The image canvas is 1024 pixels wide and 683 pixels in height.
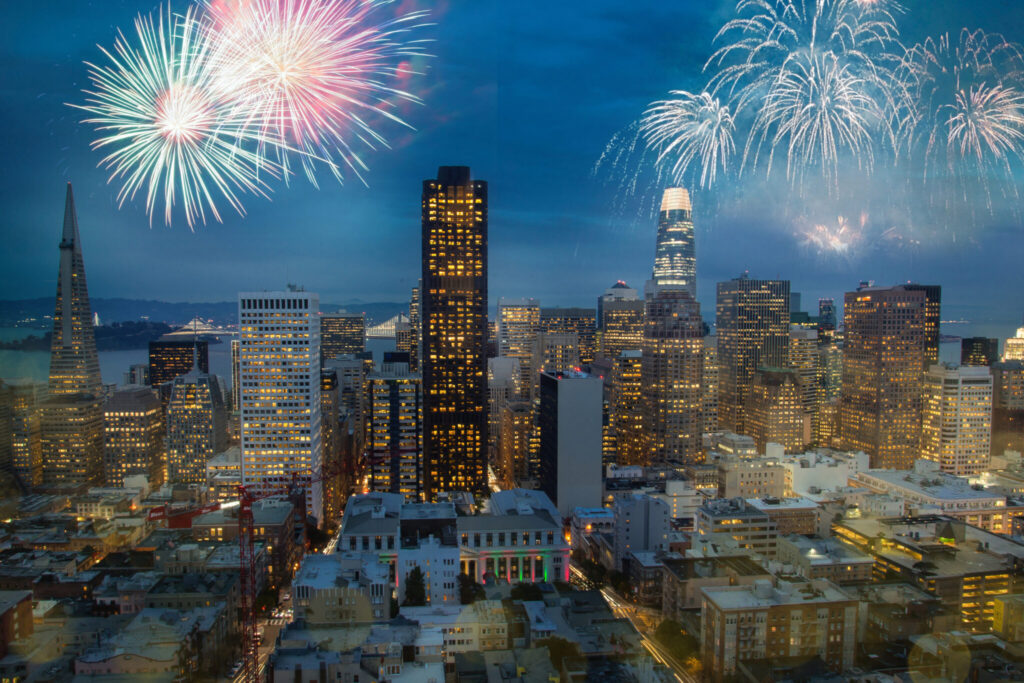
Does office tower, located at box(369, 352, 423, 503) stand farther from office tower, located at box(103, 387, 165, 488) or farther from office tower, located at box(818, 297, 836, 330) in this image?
office tower, located at box(818, 297, 836, 330)

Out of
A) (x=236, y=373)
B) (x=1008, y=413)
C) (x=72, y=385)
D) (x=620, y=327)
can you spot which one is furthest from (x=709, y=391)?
(x=72, y=385)

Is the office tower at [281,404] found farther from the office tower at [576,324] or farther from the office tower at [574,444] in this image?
the office tower at [576,324]

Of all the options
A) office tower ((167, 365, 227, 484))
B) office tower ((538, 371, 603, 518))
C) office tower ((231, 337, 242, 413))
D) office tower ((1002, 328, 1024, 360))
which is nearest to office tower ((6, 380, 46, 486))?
office tower ((231, 337, 242, 413))

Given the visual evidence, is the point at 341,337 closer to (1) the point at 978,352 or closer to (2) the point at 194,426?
(2) the point at 194,426

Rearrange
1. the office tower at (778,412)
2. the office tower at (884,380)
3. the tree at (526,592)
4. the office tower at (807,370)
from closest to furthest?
the tree at (526,592), the office tower at (884,380), the office tower at (778,412), the office tower at (807,370)

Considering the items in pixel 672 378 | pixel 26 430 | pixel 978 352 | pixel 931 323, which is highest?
pixel 931 323

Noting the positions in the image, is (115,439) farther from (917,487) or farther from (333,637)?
(917,487)

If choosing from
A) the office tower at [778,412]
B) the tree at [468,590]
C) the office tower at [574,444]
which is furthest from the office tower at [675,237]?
the office tower at [778,412]
